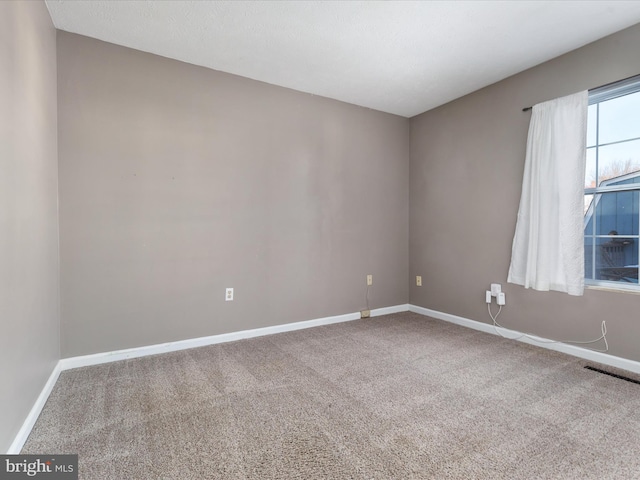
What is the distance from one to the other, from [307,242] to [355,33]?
1.90 meters

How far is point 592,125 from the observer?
2.55 meters

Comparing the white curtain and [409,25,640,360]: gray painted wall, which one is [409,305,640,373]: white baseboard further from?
the white curtain

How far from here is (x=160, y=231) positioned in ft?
8.73

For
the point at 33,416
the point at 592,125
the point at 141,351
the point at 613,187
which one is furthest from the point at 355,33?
the point at 33,416

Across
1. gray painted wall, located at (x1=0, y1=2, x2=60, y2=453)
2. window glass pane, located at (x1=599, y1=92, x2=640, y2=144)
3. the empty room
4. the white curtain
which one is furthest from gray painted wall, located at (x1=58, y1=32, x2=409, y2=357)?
window glass pane, located at (x1=599, y1=92, x2=640, y2=144)

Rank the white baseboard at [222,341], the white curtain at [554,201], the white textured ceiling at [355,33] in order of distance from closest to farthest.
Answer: the white baseboard at [222,341]
the white textured ceiling at [355,33]
the white curtain at [554,201]

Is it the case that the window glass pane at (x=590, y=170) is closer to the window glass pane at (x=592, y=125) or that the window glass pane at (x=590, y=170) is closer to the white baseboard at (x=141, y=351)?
the window glass pane at (x=592, y=125)

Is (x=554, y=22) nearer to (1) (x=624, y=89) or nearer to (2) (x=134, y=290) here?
(1) (x=624, y=89)

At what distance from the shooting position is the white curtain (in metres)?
2.51

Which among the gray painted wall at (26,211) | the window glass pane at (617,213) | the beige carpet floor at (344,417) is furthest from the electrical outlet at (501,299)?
the gray painted wall at (26,211)

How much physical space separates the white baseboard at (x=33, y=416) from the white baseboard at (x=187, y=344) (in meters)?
0.17

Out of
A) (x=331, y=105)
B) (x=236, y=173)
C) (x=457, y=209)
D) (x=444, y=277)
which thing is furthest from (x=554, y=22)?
(x=236, y=173)

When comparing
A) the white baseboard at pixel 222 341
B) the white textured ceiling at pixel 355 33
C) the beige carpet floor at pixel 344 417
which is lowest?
the beige carpet floor at pixel 344 417

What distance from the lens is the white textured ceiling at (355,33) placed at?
82.0 inches
